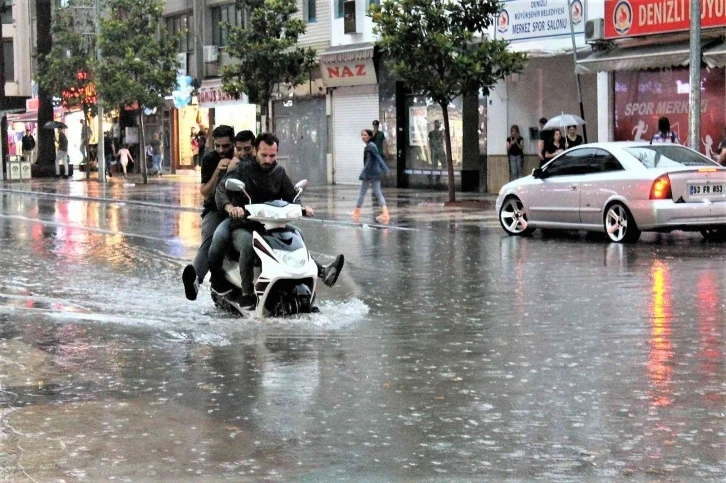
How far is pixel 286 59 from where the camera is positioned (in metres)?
37.4

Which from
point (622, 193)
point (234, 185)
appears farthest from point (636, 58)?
point (234, 185)

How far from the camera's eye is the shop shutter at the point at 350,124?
131ft

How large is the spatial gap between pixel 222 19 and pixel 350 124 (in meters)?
9.96

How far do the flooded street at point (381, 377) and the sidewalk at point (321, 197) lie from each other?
32.9ft

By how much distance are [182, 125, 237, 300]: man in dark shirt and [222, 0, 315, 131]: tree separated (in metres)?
25.2

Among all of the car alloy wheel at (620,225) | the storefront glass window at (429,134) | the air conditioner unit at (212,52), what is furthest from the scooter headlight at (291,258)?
the air conditioner unit at (212,52)

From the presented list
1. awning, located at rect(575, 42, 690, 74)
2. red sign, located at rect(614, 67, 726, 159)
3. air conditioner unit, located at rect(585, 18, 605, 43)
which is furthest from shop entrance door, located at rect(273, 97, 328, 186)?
awning, located at rect(575, 42, 690, 74)

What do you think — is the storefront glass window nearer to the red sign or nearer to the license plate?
the red sign

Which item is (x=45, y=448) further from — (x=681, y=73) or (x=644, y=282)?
(x=681, y=73)

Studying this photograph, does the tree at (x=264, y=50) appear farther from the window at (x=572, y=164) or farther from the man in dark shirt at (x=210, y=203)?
the man in dark shirt at (x=210, y=203)

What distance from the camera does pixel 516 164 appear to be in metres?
31.6

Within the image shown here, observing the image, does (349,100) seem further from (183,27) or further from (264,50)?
(183,27)

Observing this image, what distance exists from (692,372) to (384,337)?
100.0 inches

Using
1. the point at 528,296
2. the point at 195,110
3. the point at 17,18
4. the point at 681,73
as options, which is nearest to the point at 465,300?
the point at 528,296
